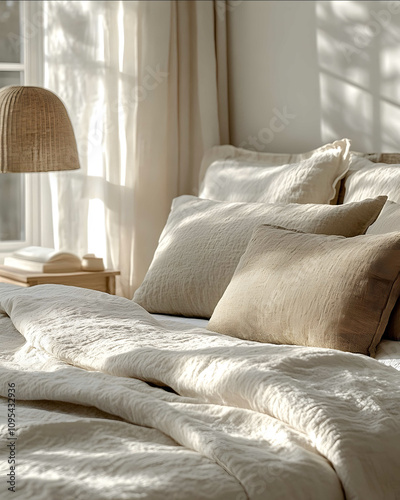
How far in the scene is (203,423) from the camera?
1.15 m

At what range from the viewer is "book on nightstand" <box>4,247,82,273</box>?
126 inches

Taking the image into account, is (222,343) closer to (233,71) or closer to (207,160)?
(207,160)

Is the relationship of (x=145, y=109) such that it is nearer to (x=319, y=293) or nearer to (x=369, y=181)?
(x=369, y=181)

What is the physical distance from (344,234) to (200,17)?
168cm

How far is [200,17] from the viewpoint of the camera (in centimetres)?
338

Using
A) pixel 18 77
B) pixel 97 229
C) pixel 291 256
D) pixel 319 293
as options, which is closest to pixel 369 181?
pixel 291 256

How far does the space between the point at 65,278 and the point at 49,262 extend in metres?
0.12

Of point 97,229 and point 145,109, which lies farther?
point 97,229

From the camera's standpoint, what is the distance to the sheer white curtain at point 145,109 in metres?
3.34

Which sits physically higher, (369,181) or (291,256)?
(369,181)

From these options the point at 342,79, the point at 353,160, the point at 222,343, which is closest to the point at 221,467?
the point at 222,343

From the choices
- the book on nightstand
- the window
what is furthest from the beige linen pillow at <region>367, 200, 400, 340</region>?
the window

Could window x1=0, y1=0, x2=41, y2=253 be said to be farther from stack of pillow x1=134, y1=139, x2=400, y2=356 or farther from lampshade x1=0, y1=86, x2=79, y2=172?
stack of pillow x1=134, y1=139, x2=400, y2=356

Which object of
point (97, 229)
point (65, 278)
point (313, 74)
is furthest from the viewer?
point (97, 229)
